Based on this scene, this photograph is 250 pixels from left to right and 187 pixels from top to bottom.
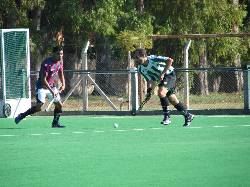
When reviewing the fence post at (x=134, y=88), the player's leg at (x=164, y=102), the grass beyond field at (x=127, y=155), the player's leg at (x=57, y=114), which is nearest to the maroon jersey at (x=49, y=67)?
the player's leg at (x=57, y=114)

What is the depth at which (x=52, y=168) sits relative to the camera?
12.6 meters

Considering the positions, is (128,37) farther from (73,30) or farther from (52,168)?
A: (52,168)

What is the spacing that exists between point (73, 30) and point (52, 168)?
27.0 metres

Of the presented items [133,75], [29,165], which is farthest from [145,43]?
[29,165]

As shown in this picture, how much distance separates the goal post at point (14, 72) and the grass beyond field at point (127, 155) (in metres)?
6.26

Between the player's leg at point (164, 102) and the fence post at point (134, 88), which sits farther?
the fence post at point (134, 88)

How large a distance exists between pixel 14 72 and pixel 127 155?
15.1m

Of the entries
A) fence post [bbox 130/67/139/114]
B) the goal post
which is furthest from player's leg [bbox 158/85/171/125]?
the goal post

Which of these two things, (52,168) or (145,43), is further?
(145,43)

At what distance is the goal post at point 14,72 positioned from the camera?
28.0 m

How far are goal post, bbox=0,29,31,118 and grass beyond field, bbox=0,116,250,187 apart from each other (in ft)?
20.5

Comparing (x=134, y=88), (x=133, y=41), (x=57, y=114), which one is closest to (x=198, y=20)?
(x=133, y=41)

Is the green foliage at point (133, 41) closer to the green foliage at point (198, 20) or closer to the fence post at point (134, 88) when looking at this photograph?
the fence post at point (134, 88)

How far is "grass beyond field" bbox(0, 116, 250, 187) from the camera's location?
37.2 ft
